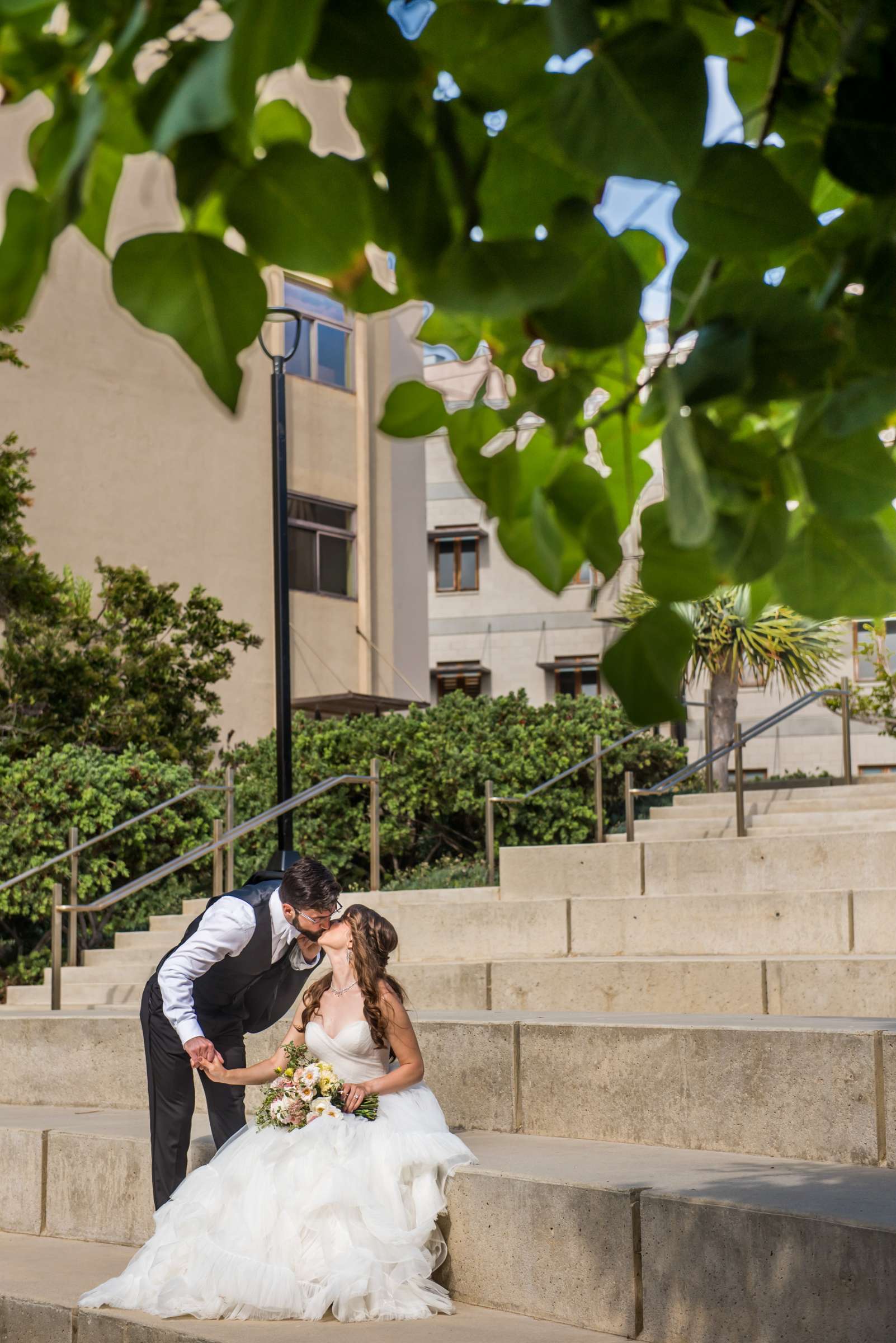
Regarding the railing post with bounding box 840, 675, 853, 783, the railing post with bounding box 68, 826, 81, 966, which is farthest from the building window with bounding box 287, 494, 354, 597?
the railing post with bounding box 68, 826, 81, 966

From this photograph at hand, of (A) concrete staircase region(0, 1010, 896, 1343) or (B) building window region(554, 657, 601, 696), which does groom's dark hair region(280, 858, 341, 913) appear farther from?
(B) building window region(554, 657, 601, 696)

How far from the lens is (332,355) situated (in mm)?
21594

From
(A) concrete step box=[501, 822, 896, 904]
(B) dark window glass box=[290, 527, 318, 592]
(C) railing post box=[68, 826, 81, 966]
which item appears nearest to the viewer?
(A) concrete step box=[501, 822, 896, 904]

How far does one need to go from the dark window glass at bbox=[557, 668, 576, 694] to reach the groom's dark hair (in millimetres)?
30265

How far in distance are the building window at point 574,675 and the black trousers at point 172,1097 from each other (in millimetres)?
29739

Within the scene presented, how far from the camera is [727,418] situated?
1303 mm

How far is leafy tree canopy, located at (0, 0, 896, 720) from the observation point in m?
1.08

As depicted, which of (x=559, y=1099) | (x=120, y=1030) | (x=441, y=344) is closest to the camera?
(x=441, y=344)

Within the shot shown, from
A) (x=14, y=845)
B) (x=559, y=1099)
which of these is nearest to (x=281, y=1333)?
(x=559, y=1099)

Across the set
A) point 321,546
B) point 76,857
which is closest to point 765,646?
point 321,546

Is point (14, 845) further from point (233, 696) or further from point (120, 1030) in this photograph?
point (233, 696)

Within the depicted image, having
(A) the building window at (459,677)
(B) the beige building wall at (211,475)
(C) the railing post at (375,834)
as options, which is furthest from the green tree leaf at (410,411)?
(A) the building window at (459,677)

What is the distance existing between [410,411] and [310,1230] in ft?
14.5

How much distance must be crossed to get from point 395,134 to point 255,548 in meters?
19.0
